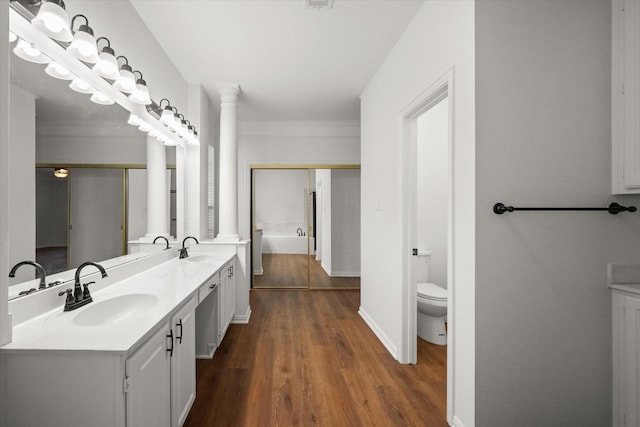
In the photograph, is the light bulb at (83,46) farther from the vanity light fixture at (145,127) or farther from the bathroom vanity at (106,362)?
the bathroom vanity at (106,362)

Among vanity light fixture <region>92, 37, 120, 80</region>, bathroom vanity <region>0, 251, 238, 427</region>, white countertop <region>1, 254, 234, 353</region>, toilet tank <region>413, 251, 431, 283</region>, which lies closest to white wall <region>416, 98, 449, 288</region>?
toilet tank <region>413, 251, 431, 283</region>

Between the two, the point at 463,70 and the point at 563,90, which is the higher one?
the point at 463,70

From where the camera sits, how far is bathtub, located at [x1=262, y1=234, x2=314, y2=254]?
5145mm

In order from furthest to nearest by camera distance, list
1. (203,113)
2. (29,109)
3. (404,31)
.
Answer: (203,113) → (404,31) → (29,109)

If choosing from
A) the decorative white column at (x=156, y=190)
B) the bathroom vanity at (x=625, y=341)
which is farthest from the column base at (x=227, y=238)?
the bathroom vanity at (x=625, y=341)

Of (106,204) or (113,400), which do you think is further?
(106,204)

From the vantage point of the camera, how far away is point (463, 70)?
5.32ft

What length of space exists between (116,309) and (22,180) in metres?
0.75

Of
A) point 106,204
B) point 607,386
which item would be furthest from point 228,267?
point 607,386

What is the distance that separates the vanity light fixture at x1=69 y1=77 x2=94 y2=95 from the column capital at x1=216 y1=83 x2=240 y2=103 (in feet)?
5.98

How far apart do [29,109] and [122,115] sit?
745mm

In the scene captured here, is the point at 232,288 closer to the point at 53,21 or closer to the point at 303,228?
the point at 303,228

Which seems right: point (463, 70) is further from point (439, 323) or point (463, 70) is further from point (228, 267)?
point (228, 267)

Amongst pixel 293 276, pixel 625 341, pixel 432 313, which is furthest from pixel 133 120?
pixel 293 276
